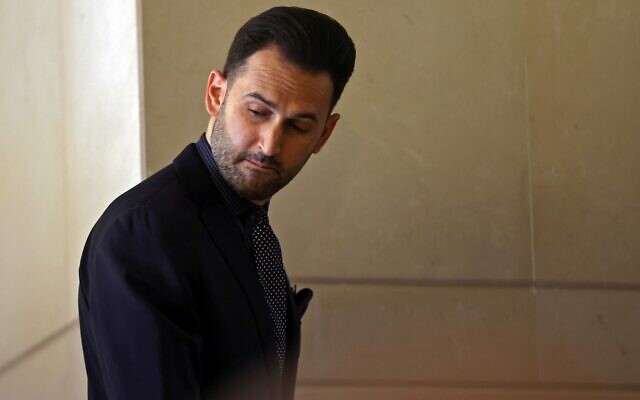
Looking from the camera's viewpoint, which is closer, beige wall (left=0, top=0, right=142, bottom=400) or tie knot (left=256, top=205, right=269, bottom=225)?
tie knot (left=256, top=205, right=269, bottom=225)

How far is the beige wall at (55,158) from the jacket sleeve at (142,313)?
21.9 inches

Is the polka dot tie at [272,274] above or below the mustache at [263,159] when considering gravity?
below

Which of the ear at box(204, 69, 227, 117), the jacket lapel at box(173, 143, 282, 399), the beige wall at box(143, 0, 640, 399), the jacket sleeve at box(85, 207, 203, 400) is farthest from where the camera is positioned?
the beige wall at box(143, 0, 640, 399)

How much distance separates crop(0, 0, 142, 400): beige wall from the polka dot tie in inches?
20.9

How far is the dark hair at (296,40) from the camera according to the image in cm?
129

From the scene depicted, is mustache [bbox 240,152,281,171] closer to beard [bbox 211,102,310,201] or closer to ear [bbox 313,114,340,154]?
beard [bbox 211,102,310,201]

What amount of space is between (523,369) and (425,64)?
2.78 feet

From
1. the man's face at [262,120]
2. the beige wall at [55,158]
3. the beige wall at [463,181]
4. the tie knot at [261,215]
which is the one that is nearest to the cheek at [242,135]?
the man's face at [262,120]

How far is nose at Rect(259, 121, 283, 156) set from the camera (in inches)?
51.1

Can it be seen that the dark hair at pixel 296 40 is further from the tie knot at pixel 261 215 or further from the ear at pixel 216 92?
the tie knot at pixel 261 215

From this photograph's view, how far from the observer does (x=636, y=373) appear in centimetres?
228

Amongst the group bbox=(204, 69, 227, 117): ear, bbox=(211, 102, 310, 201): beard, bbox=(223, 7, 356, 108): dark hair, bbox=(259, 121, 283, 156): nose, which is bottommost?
bbox=(211, 102, 310, 201): beard

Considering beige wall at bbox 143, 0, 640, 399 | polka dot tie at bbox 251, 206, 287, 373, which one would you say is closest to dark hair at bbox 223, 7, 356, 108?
polka dot tie at bbox 251, 206, 287, 373

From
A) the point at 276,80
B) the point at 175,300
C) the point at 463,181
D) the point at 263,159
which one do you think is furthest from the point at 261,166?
the point at 463,181
